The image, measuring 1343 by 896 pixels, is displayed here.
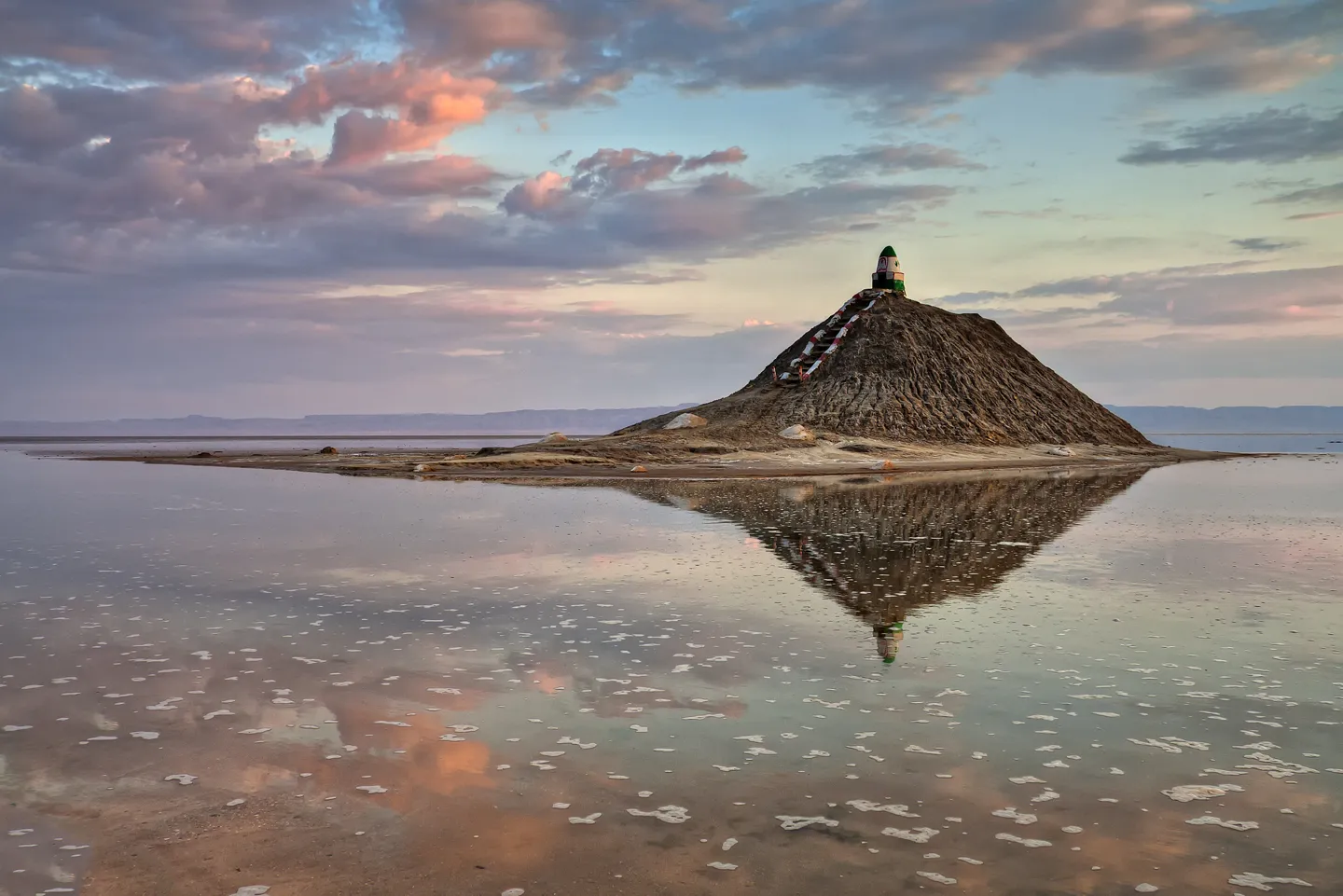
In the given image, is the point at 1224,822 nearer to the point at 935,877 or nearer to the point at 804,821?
the point at 935,877

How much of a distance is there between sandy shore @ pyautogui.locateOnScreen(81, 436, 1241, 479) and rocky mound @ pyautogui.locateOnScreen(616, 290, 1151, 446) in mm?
4286

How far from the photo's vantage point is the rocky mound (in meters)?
100

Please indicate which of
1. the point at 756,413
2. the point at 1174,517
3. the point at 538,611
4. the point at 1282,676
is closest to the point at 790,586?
the point at 538,611

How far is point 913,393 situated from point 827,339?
722 inches

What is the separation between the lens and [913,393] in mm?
103938

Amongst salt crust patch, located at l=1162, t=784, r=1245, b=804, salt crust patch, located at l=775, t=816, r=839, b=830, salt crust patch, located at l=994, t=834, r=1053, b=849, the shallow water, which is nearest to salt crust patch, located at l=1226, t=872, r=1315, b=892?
the shallow water

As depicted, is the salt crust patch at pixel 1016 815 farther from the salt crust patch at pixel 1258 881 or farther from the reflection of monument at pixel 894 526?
the reflection of monument at pixel 894 526

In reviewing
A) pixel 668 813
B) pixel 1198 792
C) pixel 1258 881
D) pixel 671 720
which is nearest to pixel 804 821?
pixel 668 813

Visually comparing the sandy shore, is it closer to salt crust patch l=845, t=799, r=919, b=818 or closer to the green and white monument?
the green and white monument

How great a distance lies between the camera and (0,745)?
10688 mm

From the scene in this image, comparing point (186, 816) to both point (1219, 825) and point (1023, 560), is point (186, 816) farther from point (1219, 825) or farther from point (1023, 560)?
point (1023, 560)

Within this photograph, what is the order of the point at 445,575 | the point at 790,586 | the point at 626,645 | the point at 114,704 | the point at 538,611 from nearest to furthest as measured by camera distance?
1. the point at 114,704
2. the point at 626,645
3. the point at 538,611
4. the point at 790,586
5. the point at 445,575

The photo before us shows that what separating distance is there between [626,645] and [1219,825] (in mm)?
8939

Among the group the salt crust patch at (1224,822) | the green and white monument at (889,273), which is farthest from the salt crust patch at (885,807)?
the green and white monument at (889,273)
